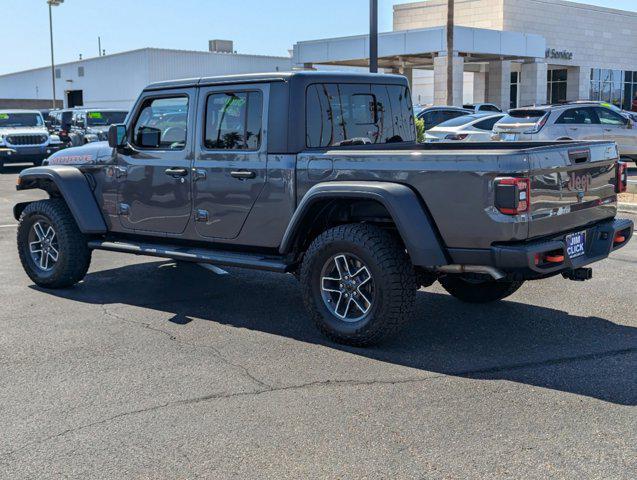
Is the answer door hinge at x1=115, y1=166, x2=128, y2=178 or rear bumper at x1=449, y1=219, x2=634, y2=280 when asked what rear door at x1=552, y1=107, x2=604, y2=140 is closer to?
door hinge at x1=115, y1=166, x2=128, y2=178

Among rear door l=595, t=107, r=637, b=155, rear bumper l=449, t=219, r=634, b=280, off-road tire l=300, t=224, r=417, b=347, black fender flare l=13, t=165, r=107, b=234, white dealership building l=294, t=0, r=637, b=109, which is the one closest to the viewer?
rear bumper l=449, t=219, r=634, b=280

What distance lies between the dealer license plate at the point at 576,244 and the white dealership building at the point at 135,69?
175 feet

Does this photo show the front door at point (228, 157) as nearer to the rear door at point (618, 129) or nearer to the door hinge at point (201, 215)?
the door hinge at point (201, 215)

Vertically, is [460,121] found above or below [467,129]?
above

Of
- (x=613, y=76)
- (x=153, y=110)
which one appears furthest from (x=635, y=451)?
(x=613, y=76)

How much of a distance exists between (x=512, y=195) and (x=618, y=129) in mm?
15401

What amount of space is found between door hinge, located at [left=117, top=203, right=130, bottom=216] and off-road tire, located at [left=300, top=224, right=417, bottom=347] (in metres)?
2.16

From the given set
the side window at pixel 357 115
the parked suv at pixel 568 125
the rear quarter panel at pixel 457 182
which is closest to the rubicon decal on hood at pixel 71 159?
the side window at pixel 357 115

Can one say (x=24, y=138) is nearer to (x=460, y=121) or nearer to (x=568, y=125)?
(x=460, y=121)

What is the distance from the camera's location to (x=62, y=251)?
7559 millimetres

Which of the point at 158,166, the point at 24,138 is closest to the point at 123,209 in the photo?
the point at 158,166

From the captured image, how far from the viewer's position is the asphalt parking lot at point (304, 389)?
12.6ft

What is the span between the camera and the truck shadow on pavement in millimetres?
5117

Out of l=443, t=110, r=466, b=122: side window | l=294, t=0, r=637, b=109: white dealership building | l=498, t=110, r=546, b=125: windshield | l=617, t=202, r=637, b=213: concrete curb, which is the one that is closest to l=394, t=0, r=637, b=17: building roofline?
l=294, t=0, r=637, b=109: white dealership building
